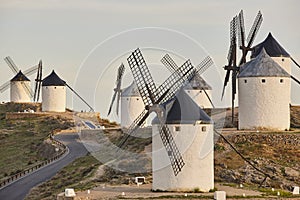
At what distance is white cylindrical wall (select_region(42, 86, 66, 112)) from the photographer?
8988 cm

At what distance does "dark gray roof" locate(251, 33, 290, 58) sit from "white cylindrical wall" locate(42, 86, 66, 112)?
34.6 m

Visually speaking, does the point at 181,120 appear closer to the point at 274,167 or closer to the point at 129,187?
the point at 129,187

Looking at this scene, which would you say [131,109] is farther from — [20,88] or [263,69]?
[20,88]

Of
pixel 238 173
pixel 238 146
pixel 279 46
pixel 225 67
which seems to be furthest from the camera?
pixel 279 46

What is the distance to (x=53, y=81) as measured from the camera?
90000 mm

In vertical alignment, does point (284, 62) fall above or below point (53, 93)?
above

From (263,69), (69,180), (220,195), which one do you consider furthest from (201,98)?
(220,195)

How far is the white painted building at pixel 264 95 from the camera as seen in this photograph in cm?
4994

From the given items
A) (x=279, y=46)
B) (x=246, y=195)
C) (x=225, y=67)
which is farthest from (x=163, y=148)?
(x=279, y=46)

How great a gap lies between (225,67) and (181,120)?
61.5 ft

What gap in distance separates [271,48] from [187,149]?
27730 millimetres

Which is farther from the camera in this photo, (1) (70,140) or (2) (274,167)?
(1) (70,140)

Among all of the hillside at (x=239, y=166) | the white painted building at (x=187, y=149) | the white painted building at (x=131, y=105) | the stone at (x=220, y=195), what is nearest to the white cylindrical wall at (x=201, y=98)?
the white painted building at (x=131, y=105)

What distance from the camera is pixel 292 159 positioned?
45344mm
